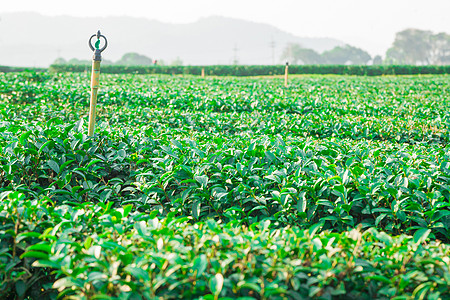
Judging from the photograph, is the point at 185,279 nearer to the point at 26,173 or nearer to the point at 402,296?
the point at 402,296

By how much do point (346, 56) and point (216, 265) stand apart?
152 metres

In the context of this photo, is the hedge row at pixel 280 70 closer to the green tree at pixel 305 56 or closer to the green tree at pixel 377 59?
the green tree at pixel 305 56

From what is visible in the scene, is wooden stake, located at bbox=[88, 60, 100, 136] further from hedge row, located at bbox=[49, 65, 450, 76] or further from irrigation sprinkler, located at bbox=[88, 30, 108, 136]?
hedge row, located at bbox=[49, 65, 450, 76]

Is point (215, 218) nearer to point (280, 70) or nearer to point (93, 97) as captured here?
point (93, 97)

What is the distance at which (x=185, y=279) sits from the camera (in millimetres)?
1501

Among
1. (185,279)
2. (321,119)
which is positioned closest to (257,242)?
(185,279)

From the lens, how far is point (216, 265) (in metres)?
1.57

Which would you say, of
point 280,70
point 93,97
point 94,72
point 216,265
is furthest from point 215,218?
point 280,70

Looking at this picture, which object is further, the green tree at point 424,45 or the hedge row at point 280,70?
the green tree at point 424,45

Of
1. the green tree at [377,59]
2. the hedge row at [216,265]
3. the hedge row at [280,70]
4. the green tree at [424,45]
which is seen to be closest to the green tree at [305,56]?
the green tree at [377,59]

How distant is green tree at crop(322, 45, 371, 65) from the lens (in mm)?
141000

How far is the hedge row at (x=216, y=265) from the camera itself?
1517 millimetres

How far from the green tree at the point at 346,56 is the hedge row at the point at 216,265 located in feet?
478

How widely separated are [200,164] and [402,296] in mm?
1885
